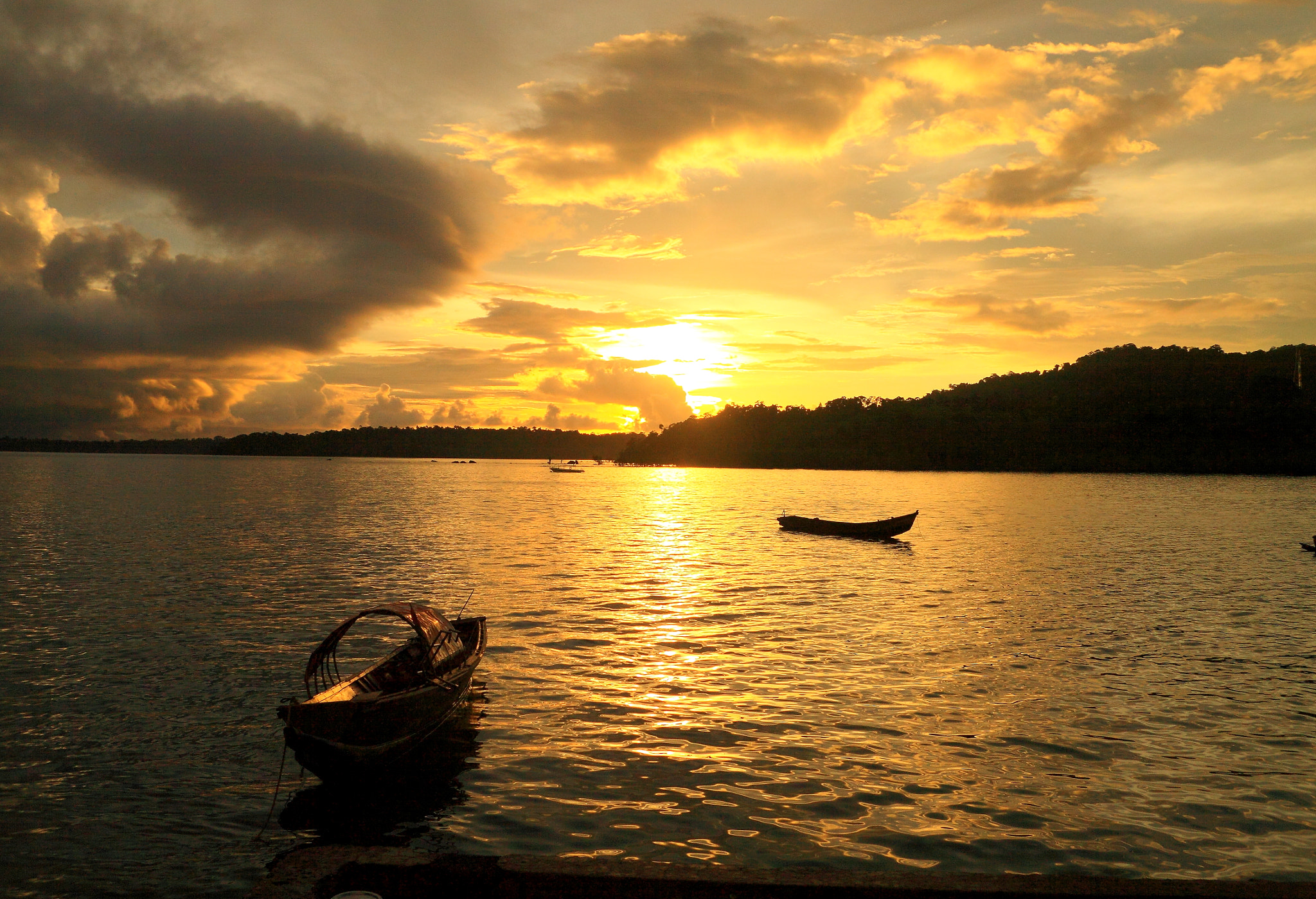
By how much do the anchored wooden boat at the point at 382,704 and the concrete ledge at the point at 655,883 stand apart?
4.94 meters

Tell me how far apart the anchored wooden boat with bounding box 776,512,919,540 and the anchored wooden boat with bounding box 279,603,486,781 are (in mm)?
49384

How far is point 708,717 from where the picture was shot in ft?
61.8

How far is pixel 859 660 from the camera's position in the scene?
24.3 metres

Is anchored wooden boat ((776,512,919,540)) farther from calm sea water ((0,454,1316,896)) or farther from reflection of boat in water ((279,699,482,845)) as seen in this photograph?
reflection of boat in water ((279,699,482,845))

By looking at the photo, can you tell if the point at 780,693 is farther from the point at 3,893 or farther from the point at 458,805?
the point at 3,893

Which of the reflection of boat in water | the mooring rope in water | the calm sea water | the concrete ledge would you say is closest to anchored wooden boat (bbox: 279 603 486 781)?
the reflection of boat in water

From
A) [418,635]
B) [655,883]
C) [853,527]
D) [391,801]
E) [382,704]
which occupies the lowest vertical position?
[391,801]

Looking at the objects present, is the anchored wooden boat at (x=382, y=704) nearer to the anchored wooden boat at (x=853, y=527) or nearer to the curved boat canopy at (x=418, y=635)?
the curved boat canopy at (x=418, y=635)

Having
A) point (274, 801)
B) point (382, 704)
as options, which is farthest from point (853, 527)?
point (274, 801)

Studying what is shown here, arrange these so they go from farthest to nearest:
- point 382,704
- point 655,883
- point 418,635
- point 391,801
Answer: point 418,635, point 382,704, point 391,801, point 655,883

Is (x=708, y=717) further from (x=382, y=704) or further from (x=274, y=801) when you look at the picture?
(x=274, y=801)

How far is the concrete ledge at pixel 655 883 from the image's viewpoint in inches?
326

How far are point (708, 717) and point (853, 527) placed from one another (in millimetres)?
51016

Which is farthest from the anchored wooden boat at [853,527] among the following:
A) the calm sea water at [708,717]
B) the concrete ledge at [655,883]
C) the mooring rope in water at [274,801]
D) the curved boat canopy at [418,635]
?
the concrete ledge at [655,883]
